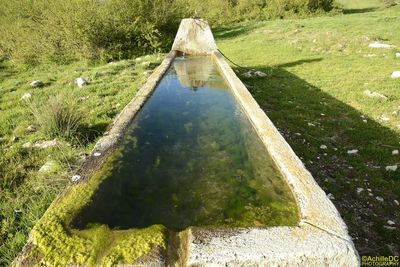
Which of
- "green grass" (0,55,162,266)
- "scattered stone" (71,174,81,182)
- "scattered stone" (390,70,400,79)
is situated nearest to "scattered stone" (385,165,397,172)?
"scattered stone" (71,174,81,182)

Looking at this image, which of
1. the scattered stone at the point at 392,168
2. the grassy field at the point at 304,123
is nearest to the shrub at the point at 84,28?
the grassy field at the point at 304,123

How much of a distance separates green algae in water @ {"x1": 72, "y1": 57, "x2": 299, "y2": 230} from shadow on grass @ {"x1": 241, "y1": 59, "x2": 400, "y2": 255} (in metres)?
0.94

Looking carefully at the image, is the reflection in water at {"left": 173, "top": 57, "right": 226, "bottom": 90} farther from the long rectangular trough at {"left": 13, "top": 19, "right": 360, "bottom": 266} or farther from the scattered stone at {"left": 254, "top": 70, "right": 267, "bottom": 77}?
the long rectangular trough at {"left": 13, "top": 19, "right": 360, "bottom": 266}

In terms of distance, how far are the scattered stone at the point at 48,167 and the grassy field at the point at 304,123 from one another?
15 millimetres

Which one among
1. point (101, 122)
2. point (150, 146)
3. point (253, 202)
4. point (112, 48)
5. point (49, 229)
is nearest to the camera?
point (49, 229)

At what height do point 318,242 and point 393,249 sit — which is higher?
point 318,242

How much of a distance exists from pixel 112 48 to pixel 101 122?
259 inches

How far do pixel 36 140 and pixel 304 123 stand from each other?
12.9 ft

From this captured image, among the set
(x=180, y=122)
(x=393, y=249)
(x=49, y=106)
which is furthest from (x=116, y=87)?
(x=393, y=249)

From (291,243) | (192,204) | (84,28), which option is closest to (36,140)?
(192,204)

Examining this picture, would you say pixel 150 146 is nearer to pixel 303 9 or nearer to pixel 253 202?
pixel 253 202

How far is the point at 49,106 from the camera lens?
411 centimetres

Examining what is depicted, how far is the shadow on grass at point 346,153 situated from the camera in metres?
2.70

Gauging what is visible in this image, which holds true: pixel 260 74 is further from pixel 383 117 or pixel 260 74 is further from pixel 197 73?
pixel 383 117
